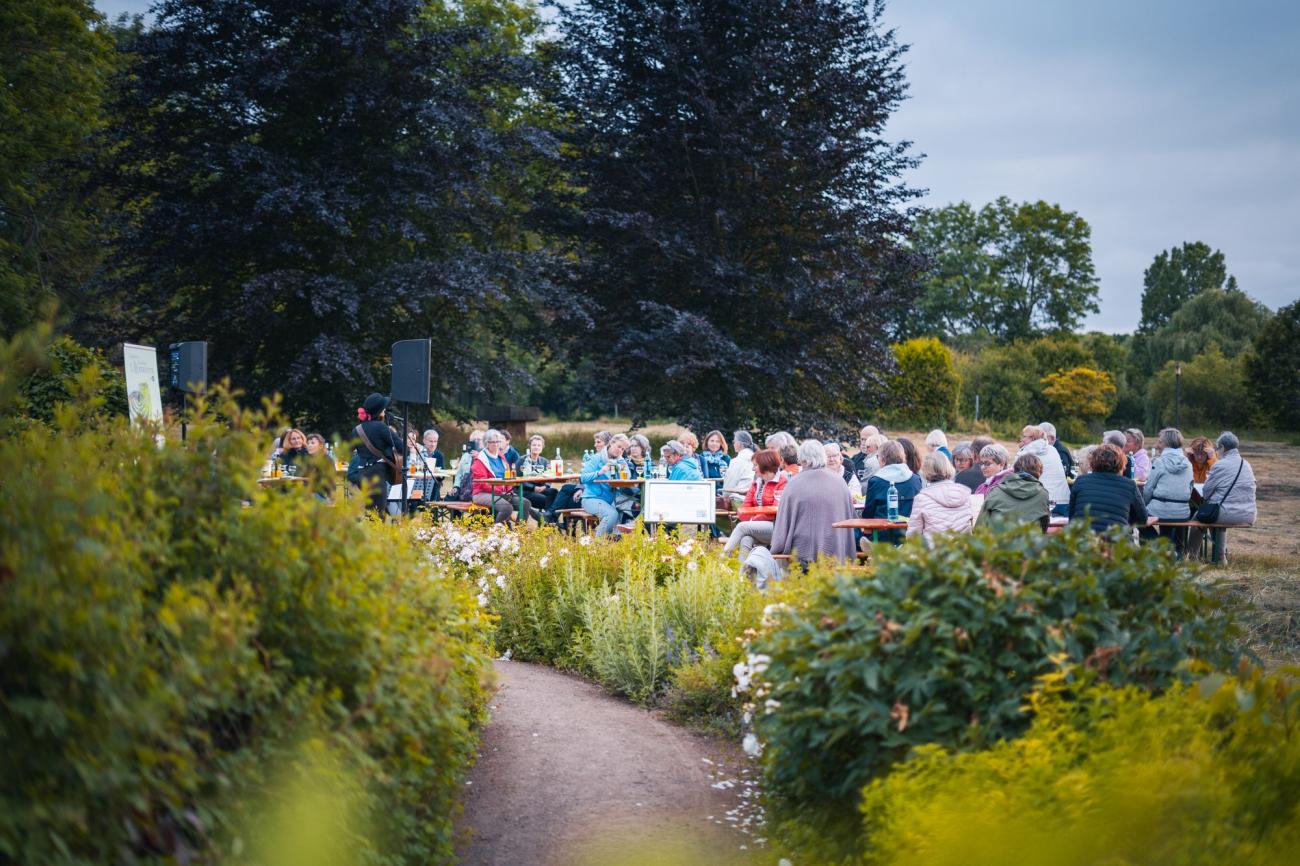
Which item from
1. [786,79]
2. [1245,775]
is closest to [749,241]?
[786,79]

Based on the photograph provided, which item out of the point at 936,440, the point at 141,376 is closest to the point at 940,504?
the point at 936,440

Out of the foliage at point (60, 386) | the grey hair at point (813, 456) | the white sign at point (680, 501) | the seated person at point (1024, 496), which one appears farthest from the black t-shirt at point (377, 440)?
the seated person at point (1024, 496)

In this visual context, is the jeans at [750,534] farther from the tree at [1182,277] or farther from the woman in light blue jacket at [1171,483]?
the tree at [1182,277]

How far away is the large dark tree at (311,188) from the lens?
20.2 metres

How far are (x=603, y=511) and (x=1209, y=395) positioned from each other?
154ft

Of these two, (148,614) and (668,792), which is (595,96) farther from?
(148,614)

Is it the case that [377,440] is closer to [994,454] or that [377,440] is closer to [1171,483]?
[994,454]

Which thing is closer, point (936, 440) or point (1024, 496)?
point (1024, 496)

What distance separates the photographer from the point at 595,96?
76.4ft

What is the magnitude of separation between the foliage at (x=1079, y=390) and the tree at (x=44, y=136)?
4147 centimetres

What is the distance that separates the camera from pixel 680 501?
10.9 meters

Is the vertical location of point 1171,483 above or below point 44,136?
below

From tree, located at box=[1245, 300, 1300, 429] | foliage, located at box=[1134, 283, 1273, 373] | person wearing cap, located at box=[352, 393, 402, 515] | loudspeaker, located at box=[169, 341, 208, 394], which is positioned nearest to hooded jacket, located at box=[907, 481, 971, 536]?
person wearing cap, located at box=[352, 393, 402, 515]

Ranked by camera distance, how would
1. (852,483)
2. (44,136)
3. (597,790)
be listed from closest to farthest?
(597,790) → (852,483) → (44,136)
